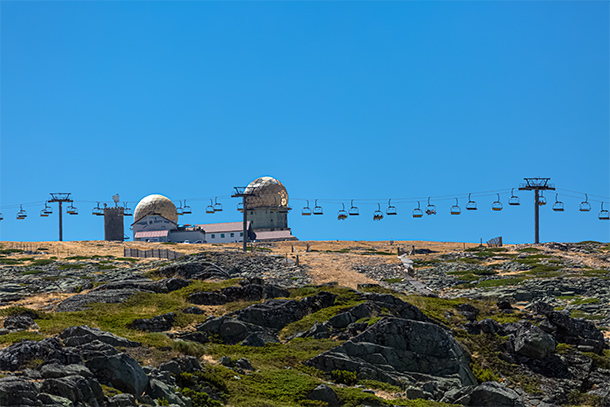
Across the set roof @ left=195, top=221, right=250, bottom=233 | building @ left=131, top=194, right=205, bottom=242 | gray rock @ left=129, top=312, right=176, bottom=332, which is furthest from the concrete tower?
gray rock @ left=129, top=312, right=176, bottom=332

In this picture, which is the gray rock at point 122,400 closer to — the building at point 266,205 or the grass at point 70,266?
the grass at point 70,266

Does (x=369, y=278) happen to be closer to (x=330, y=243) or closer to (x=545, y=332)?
(x=545, y=332)

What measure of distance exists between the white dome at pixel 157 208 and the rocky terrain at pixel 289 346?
217 ft

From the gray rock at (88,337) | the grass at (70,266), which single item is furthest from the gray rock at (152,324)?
the grass at (70,266)

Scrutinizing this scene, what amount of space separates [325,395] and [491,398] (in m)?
5.10

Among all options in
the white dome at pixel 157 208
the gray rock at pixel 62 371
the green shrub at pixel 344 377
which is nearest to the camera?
the gray rock at pixel 62 371

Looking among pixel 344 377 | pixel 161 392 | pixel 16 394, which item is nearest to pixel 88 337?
pixel 161 392

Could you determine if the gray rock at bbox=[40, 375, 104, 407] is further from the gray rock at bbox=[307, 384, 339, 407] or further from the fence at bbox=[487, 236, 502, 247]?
the fence at bbox=[487, 236, 502, 247]

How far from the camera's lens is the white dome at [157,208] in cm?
11031

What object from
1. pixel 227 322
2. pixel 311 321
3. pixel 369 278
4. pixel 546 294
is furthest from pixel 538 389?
pixel 369 278

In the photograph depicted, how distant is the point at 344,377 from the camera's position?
21391 millimetres

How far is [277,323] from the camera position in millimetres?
27734

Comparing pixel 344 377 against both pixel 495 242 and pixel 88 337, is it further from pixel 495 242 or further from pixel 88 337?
pixel 495 242

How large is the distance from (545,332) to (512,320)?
2430 millimetres
